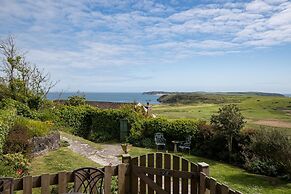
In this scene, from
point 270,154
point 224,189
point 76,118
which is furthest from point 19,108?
point 224,189

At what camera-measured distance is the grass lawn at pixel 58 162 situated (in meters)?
9.95

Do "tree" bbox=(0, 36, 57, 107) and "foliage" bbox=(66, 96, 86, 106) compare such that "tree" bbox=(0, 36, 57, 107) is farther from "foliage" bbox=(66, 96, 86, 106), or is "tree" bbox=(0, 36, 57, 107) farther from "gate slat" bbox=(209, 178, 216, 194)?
"gate slat" bbox=(209, 178, 216, 194)

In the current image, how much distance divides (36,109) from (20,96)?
53.7 inches

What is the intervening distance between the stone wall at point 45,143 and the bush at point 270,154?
8555 mm

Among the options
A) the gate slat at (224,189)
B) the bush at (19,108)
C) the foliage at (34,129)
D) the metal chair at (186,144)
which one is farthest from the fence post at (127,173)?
the bush at (19,108)

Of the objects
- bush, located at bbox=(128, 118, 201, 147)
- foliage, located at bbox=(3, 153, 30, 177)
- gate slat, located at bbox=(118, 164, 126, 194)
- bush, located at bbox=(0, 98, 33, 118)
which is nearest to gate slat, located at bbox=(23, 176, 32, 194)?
gate slat, located at bbox=(118, 164, 126, 194)

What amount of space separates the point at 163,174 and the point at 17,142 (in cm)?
762

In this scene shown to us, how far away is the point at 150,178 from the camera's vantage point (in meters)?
4.79

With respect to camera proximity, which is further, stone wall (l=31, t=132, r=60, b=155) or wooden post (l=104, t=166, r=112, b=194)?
stone wall (l=31, t=132, r=60, b=155)

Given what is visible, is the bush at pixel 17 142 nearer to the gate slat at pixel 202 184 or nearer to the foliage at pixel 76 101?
the gate slat at pixel 202 184

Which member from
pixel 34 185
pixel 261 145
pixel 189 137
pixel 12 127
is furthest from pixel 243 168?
pixel 34 185

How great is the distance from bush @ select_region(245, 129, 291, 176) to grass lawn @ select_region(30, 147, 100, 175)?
645cm

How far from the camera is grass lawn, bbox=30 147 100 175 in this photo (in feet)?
32.6

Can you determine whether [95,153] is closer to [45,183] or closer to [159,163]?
[159,163]
